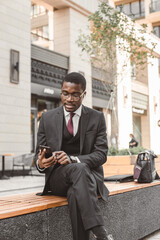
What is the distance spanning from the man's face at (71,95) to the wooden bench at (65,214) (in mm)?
748

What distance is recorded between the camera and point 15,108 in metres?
13.4

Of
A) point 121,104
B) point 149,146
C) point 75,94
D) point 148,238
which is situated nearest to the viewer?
point 75,94

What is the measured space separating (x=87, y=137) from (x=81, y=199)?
0.66 meters

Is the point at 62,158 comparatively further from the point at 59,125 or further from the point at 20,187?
the point at 20,187

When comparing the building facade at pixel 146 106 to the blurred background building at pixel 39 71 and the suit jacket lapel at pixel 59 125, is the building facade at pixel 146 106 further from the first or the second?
the suit jacket lapel at pixel 59 125

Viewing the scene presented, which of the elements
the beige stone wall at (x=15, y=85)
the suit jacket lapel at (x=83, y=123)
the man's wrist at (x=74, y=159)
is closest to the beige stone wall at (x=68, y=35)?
the beige stone wall at (x=15, y=85)

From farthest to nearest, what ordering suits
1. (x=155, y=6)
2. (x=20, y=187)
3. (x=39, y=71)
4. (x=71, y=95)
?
1. (x=155, y=6)
2. (x=39, y=71)
3. (x=20, y=187)
4. (x=71, y=95)

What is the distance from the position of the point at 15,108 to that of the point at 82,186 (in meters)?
11.3

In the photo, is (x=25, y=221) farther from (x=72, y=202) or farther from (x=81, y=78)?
(x=81, y=78)

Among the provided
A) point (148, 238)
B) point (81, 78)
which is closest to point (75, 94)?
point (81, 78)

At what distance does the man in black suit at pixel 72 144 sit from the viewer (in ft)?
8.66

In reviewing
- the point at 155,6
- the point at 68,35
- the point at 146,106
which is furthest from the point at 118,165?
the point at 155,6

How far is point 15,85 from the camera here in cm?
1348

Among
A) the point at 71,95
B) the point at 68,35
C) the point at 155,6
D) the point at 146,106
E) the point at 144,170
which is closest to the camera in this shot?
the point at 71,95
